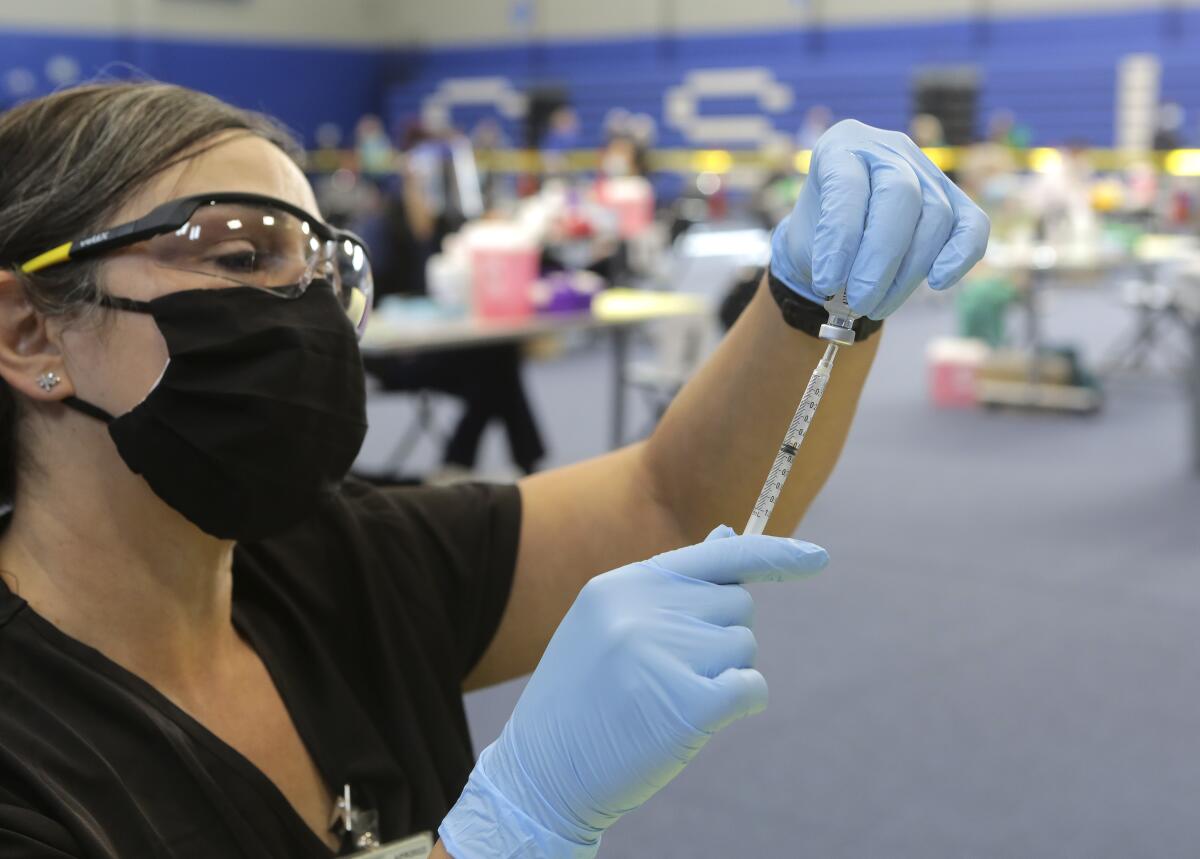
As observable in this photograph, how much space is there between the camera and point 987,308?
21.9 ft

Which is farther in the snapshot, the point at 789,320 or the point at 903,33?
the point at 903,33

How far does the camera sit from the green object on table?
657 cm

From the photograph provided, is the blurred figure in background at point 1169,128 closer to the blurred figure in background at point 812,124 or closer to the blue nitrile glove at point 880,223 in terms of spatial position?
the blurred figure in background at point 812,124

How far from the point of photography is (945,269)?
3.32ft

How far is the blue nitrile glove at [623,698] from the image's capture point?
862mm

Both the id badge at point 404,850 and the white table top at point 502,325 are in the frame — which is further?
the white table top at point 502,325

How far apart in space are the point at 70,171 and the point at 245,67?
1927 cm

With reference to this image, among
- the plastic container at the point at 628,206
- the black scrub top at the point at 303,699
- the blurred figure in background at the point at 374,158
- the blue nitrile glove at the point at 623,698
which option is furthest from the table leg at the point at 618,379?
the blurred figure in background at the point at 374,158

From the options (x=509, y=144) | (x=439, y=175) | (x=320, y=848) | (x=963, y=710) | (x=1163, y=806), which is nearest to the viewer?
(x=320, y=848)

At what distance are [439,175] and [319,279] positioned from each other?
273 inches

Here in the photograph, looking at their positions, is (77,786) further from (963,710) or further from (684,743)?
(963,710)

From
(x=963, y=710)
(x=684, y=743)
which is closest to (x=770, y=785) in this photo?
(x=963, y=710)

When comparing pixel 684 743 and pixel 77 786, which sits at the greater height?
pixel 684 743

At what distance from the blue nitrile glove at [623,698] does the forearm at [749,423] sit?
33cm
